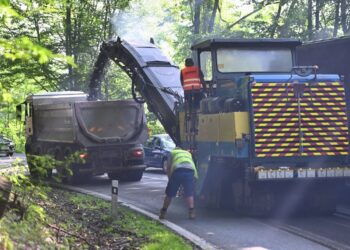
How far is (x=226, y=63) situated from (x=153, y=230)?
3994mm

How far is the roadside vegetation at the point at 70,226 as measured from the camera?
19.6 ft

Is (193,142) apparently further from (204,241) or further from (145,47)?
(145,47)

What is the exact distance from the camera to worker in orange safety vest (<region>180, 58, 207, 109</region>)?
11133 mm

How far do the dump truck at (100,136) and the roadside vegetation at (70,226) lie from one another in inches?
142

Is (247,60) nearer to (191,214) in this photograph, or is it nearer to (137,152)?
(191,214)

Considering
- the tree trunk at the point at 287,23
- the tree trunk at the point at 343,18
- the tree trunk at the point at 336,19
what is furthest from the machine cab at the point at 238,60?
the tree trunk at the point at 343,18

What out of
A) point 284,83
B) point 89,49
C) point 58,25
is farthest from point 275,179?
point 58,25

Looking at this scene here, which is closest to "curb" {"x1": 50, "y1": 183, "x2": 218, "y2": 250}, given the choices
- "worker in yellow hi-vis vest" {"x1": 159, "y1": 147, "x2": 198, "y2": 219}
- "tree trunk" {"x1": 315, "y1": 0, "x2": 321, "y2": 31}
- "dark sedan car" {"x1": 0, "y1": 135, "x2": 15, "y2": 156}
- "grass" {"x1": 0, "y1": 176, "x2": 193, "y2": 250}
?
"grass" {"x1": 0, "y1": 176, "x2": 193, "y2": 250}

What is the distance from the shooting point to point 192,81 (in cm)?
1112

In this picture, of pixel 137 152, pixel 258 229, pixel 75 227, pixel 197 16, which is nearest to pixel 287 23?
pixel 197 16

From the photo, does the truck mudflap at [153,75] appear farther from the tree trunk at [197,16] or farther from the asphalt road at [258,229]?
the tree trunk at [197,16]

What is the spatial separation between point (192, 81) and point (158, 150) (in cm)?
984

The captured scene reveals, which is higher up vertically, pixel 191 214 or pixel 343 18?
pixel 343 18

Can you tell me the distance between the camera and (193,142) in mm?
11477
